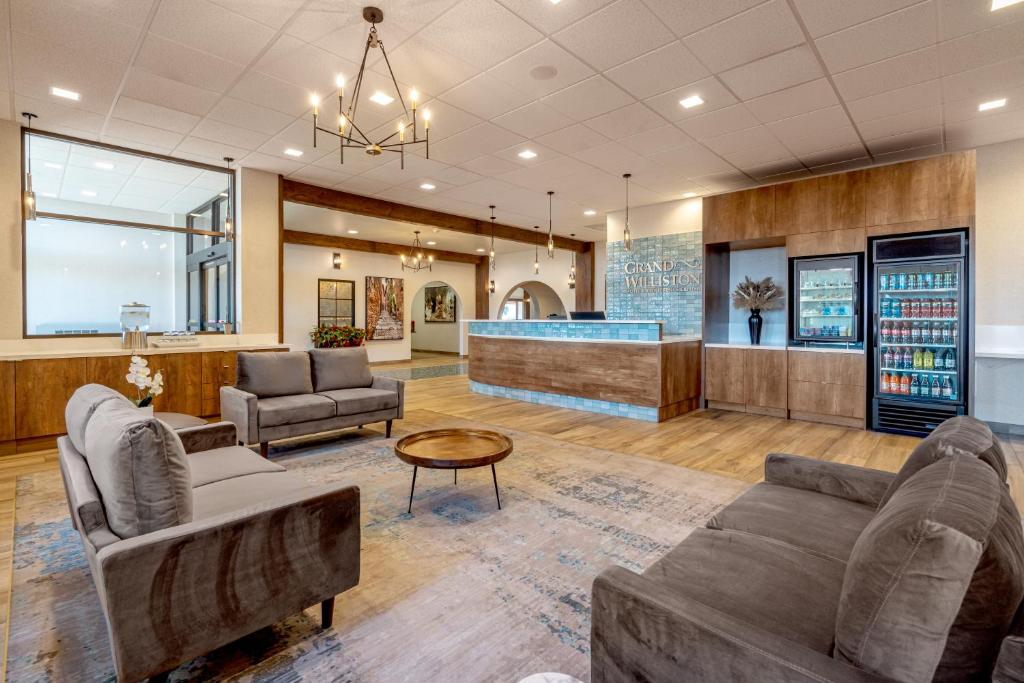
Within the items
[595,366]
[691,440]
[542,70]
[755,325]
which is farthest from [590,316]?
[542,70]

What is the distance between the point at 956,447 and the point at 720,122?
381 centimetres

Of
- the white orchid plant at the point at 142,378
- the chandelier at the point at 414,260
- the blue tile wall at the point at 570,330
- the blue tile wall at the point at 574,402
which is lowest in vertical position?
→ the blue tile wall at the point at 574,402

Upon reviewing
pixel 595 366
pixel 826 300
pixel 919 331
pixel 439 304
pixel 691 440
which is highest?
pixel 439 304

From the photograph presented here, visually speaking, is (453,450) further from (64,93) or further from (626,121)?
(64,93)

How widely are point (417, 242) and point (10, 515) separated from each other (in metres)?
9.06

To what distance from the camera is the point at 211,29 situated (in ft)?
10.2

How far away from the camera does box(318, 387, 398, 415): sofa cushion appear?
181 inches

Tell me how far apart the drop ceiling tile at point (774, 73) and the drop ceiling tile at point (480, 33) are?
1.60 metres

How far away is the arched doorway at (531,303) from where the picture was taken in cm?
1519

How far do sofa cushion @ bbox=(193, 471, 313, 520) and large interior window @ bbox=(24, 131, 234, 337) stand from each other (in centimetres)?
433

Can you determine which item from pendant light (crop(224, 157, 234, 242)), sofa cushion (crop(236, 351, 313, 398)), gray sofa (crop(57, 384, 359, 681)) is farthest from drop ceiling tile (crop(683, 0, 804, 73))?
pendant light (crop(224, 157, 234, 242))

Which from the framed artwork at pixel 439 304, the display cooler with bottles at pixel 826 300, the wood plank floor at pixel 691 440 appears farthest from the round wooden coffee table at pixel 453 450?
the framed artwork at pixel 439 304

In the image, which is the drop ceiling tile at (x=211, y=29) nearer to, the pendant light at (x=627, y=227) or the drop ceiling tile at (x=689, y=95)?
the drop ceiling tile at (x=689, y=95)

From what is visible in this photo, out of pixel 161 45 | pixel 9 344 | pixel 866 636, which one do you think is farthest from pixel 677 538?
pixel 9 344
